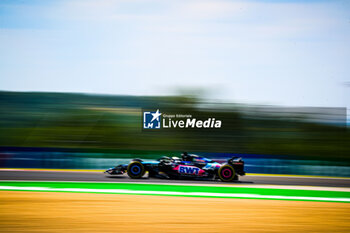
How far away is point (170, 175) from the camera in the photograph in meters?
10.8

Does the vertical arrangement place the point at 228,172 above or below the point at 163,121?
below

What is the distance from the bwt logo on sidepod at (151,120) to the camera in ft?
64.5

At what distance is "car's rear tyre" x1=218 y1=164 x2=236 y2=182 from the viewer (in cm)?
1076

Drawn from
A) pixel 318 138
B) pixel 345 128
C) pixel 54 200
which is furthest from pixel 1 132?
pixel 345 128

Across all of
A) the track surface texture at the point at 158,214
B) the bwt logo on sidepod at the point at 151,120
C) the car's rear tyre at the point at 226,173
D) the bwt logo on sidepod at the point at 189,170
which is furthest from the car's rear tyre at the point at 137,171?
the bwt logo on sidepod at the point at 151,120

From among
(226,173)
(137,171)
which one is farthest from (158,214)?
(226,173)

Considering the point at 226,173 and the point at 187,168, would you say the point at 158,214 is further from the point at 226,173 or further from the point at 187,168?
the point at 226,173

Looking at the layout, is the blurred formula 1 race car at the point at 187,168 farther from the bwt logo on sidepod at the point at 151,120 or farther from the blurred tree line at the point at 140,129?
the bwt logo on sidepod at the point at 151,120

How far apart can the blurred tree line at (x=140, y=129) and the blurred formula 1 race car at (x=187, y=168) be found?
7956 mm

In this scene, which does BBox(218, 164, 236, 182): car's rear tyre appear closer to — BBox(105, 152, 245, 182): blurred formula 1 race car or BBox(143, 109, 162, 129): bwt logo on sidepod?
BBox(105, 152, 245, 182): blurred formula 1 race car

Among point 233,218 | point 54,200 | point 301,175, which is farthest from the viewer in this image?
point 301,175

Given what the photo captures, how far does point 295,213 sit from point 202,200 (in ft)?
6.44

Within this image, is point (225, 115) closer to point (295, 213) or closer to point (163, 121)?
point (163, 121)

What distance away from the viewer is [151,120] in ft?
65.0
